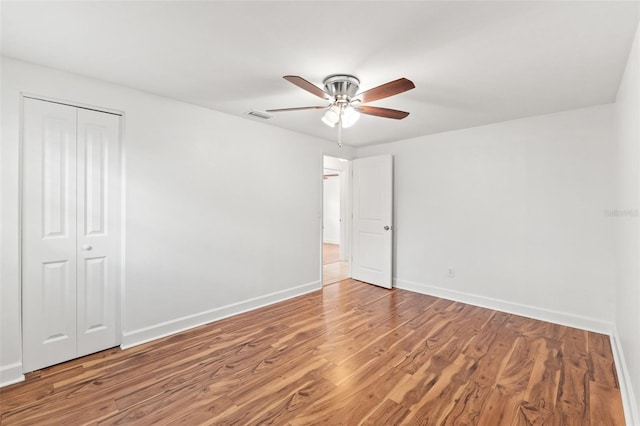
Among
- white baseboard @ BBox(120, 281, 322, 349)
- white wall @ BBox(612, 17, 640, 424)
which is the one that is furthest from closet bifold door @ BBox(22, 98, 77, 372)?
white wall @ BBox(612, 17, 640, 424)

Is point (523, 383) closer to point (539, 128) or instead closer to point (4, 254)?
point (539, 128)

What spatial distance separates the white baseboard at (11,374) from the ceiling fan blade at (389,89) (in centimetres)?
335

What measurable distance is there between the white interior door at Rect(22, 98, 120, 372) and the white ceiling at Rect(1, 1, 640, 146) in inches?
19.7

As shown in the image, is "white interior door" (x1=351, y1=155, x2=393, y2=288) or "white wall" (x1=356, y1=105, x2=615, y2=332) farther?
"white interior door" (x1=351, y1=155, x2=393, y2=288)

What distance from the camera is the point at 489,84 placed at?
98.9 inches

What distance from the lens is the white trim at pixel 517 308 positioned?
3055 mm

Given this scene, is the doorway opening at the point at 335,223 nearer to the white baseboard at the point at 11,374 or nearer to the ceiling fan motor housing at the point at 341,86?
the ceiling fan motor housing at the point at 341,86

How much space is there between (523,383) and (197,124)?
3.79m

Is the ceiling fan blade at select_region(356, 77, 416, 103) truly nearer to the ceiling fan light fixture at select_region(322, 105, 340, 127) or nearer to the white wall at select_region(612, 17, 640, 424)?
the ceiling fan light fixture at select_region(322, 105, 340, 127)

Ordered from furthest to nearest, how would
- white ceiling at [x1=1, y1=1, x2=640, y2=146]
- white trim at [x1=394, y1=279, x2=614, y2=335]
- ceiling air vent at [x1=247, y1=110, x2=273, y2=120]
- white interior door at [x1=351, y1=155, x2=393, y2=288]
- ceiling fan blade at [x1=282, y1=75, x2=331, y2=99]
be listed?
white interior door at [x1=351, y1=155, x2=393, y2=288], ceiling air vent at [x1=247, y1=110, x2=273, y2=120], white trim at [x1=394, y1=279, x2=614, y2=335], ceiling fan blade at [x1=282, y1=75, x2=331, y2=99], white ceiling at [x1=1, y1=1, x2=640, y2=146]

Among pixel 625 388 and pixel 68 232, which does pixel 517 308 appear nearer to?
pixel 625 388

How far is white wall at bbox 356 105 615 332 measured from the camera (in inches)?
120

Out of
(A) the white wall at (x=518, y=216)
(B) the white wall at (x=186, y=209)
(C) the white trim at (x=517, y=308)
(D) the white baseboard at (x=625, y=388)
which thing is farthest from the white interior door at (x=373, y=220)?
(D) the white baseboard at (x=625, y=388)

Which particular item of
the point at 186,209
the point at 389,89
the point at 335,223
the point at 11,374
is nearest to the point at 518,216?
the point at 389,89
